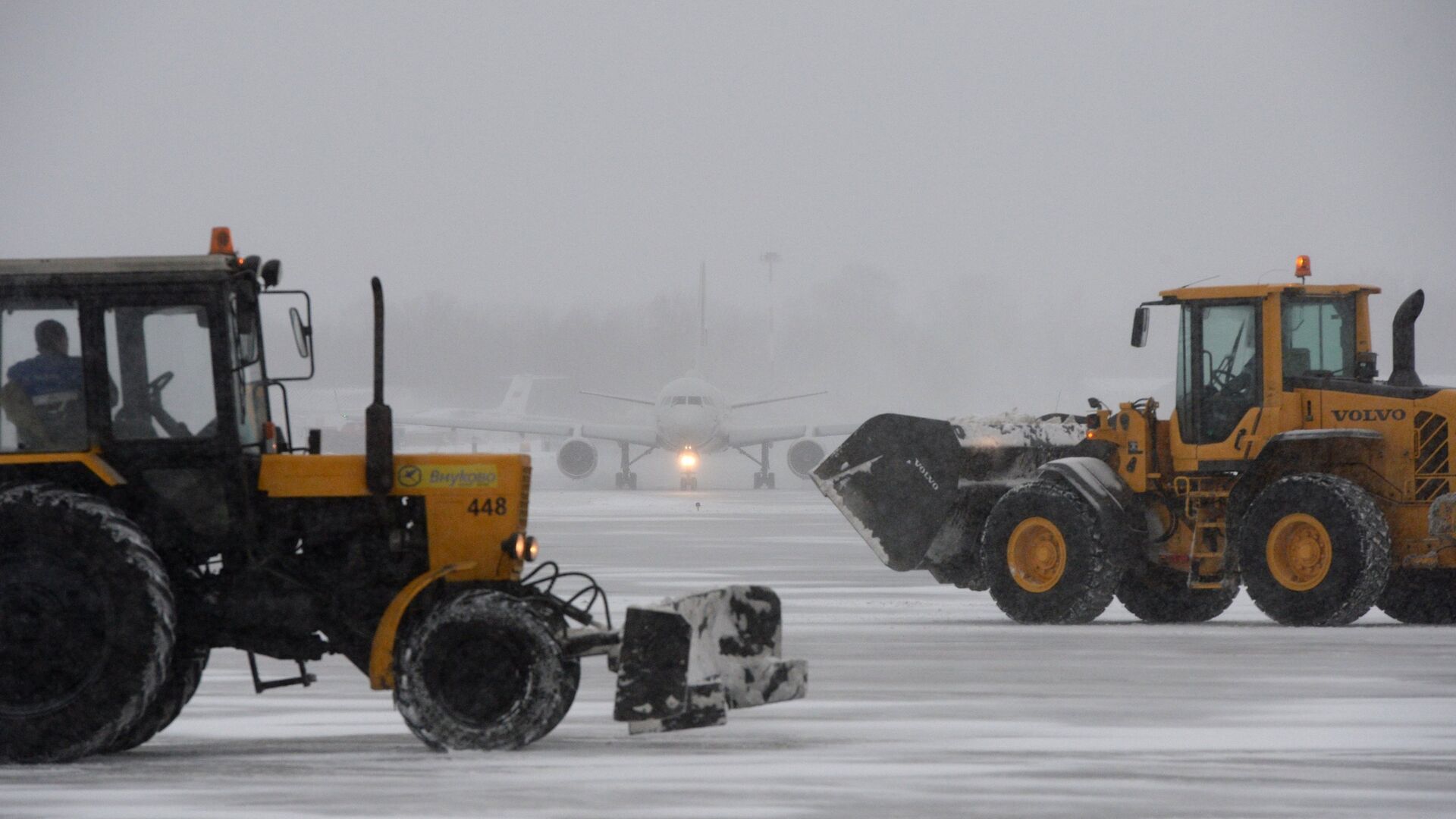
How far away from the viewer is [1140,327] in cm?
A: 1744

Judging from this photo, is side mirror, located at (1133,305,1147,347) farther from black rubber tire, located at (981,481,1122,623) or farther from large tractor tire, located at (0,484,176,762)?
large tractor tire, located at (0,484,176,762)

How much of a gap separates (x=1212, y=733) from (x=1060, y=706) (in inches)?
51.7

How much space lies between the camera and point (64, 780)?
9.27m

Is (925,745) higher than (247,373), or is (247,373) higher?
(247,373)

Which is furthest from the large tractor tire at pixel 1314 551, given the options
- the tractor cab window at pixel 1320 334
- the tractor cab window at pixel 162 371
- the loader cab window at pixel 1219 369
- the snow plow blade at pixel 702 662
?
the tractor cab window at pixel 162 371

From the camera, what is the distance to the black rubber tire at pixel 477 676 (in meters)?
9.85

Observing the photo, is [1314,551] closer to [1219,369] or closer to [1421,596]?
[1421,596]

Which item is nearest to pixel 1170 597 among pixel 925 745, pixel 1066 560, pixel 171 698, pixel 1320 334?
pixel 1066 560

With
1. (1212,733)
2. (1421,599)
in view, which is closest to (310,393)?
(1421,599)

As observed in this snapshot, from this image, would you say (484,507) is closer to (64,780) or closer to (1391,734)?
(64,780)

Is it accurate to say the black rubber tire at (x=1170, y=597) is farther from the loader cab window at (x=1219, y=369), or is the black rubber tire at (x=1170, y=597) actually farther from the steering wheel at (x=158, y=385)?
the steering wheel at (x=158, y=385)

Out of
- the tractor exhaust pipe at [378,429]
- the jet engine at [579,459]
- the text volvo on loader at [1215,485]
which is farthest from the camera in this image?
the jet engine at [579,459]

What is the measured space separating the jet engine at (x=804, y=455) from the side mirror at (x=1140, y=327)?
44233 mm

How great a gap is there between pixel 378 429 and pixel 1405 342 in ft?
35.7
